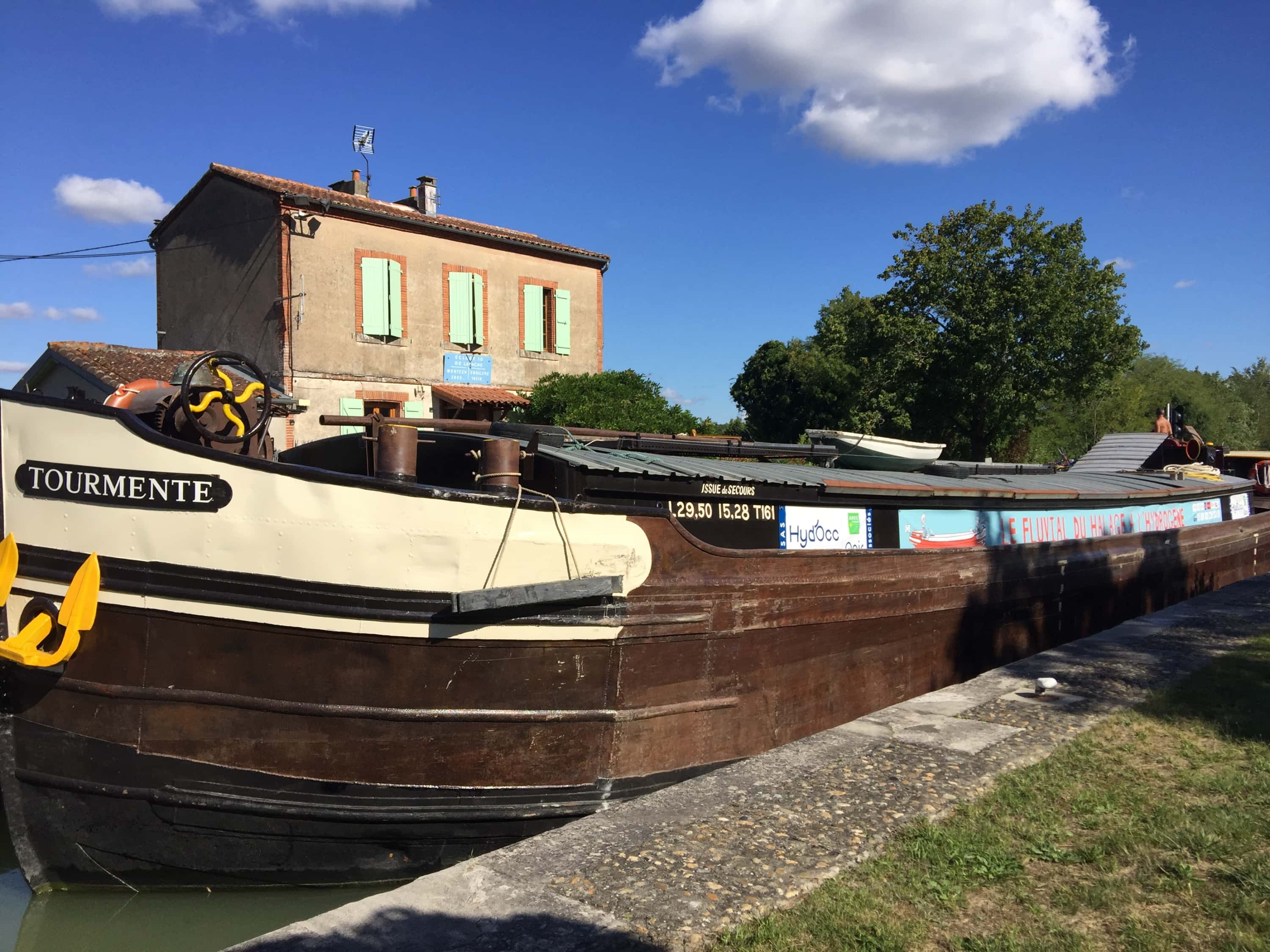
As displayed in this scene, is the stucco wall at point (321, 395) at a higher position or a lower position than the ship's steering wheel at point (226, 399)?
higher

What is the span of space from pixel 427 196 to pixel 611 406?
9324 millimetres

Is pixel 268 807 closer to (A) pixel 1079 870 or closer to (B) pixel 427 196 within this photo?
(A) pixel 1079 870

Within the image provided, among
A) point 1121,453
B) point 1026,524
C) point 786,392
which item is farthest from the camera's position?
point 786,392

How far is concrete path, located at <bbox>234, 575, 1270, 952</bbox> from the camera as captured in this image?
3.14m

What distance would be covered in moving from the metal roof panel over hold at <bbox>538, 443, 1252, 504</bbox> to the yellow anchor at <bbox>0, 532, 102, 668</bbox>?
2.72 meters

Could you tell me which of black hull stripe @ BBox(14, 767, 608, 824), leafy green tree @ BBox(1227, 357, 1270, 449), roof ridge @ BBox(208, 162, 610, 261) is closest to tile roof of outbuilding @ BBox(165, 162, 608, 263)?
roof ridge @ BBox(208, 162, 610, 261)

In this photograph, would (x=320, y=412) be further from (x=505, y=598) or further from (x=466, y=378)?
(x=505, y=598)

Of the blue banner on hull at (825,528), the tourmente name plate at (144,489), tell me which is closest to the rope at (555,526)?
the tourmente name plate at (144,489)

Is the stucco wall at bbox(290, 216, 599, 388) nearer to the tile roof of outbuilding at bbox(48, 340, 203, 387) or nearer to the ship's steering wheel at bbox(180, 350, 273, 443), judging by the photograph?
the tile roof of outbuilding at bbox(48, 340, 203, 387)

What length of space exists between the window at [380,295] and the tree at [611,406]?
3830mm

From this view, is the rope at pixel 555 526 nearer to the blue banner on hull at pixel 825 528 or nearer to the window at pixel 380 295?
the blue banner on hull at pixel 825 528

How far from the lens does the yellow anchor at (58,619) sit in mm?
4961

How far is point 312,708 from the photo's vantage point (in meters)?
5.28

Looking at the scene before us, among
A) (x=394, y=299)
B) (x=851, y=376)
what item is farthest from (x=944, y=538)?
(x=851, y=376)
